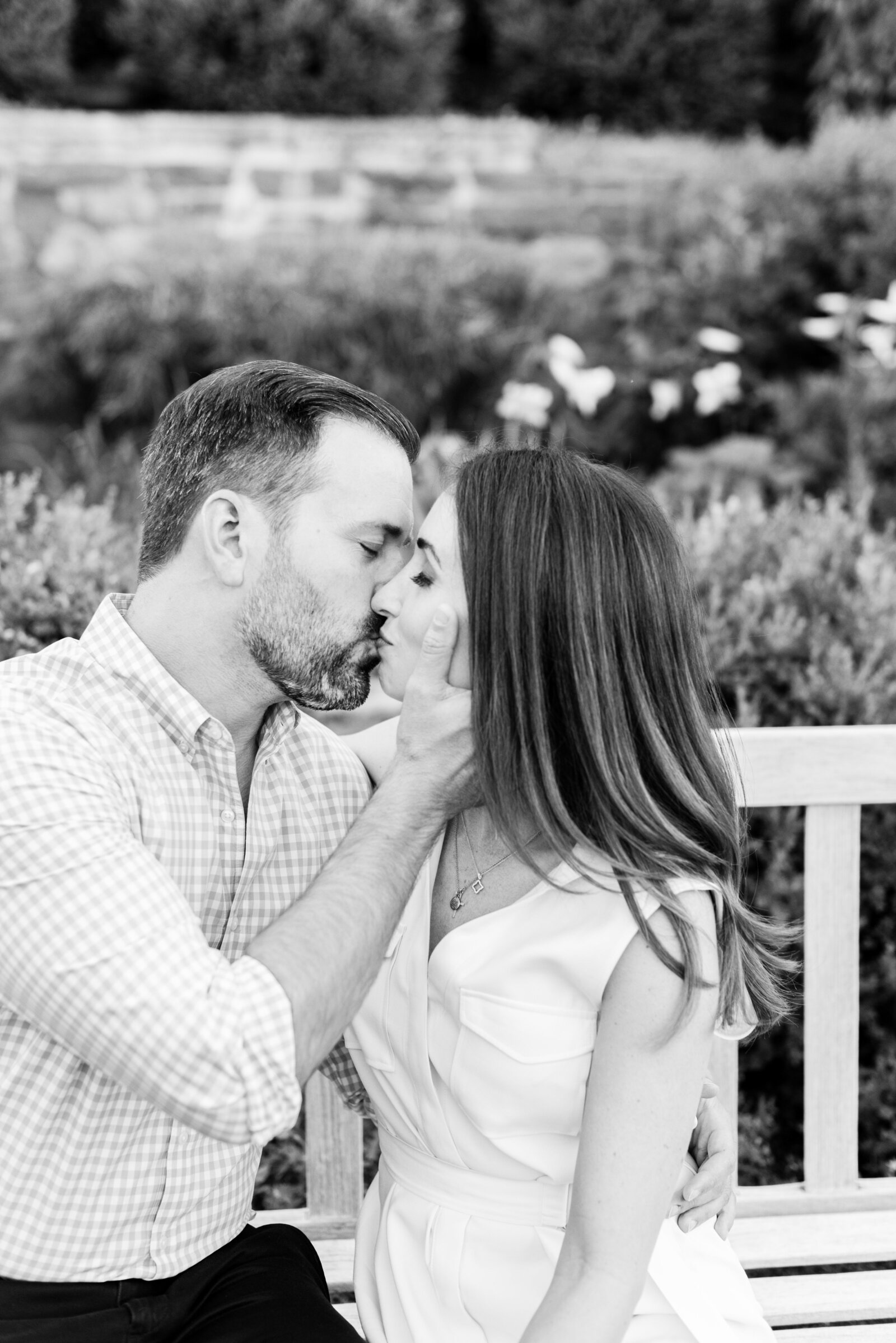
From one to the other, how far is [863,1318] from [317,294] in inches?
194

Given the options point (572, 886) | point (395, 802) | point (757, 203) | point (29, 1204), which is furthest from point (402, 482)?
point (757, 203)

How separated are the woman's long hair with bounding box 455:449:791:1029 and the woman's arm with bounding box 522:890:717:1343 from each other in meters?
0.15

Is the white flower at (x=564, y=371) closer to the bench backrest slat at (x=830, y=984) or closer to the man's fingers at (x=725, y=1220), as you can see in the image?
the bench backrest slat at (x=830, y=984)

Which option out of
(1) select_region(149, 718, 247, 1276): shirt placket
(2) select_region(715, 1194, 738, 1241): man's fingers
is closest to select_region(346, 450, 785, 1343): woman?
(2) select_region(715, 1194, 738, 1241): man's fingers

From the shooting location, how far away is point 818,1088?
9.05 ft

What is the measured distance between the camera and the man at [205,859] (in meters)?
1.71

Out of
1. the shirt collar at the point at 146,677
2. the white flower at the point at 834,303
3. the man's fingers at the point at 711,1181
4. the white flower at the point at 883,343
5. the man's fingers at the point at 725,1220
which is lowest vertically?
the man's fingers at the point at 725,1220

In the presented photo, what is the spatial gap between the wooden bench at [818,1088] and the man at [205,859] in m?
0.29

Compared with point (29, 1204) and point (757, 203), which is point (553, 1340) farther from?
point (757, 203)

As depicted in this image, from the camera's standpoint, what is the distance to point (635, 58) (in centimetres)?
1002

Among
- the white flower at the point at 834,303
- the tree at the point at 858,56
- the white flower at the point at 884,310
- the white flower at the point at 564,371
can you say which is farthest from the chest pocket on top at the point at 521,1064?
the tree at the point at 858,56

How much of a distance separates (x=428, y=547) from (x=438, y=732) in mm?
313

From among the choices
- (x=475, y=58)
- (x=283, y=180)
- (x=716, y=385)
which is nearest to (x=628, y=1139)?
(x=716, y=385)

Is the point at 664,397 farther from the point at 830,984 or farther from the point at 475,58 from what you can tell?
the point at 475,58
